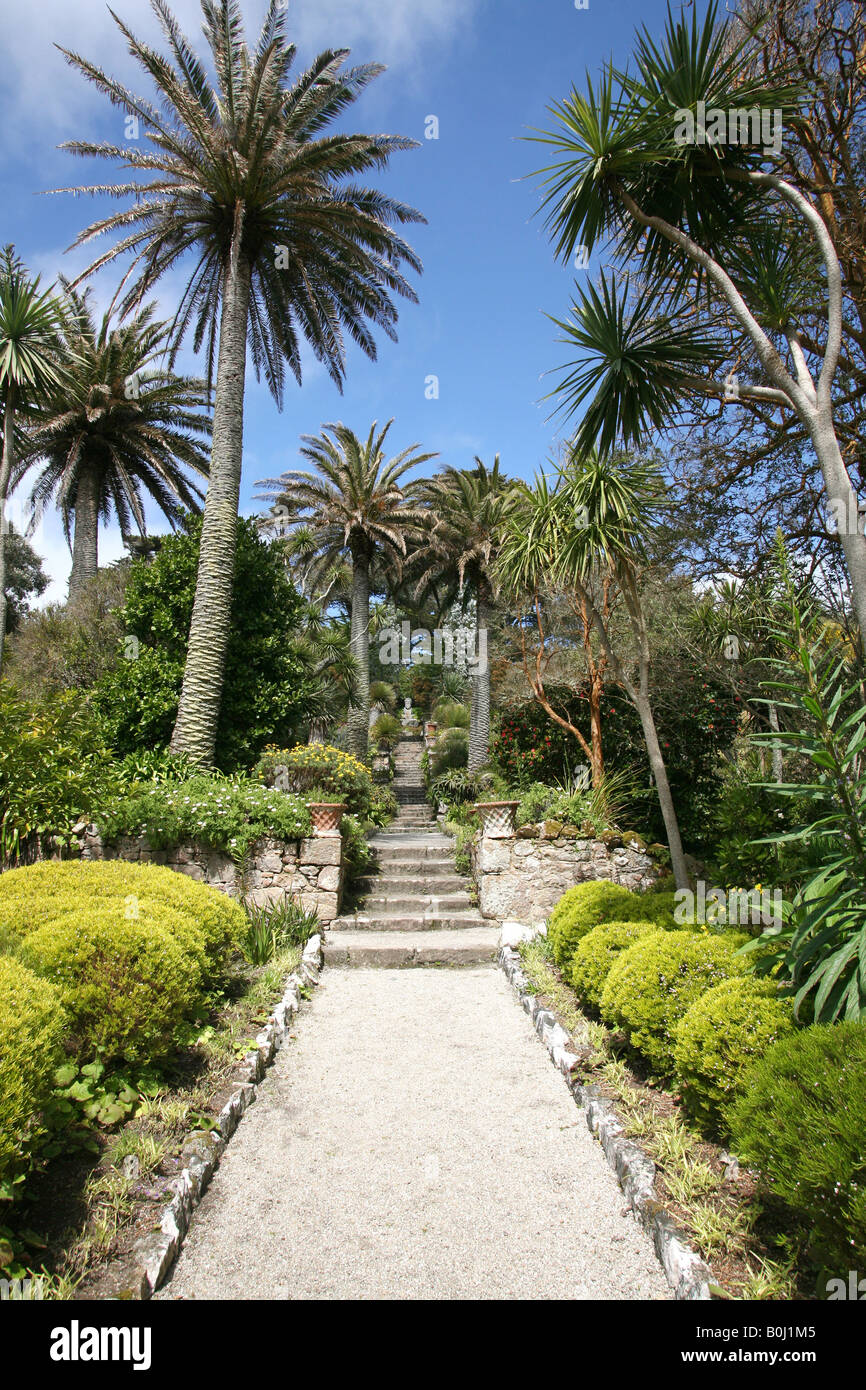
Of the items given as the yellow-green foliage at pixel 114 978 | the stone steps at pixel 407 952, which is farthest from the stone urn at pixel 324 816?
the yellow-green foliage at pixel 114 978

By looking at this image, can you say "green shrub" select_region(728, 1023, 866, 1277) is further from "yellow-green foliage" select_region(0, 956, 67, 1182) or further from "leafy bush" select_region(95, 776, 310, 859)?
"leafy bush" select_region(95, 776, 310, 859)

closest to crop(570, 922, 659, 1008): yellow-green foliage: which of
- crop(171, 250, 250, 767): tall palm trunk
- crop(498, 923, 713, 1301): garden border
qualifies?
crop(498, 923, 713, 1301): garden border

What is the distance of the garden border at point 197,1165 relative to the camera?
2779mm

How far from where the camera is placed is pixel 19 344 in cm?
1025

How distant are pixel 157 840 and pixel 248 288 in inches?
332

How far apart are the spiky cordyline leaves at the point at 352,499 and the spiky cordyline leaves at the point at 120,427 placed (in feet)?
11.0

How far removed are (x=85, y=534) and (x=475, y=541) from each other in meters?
9.74

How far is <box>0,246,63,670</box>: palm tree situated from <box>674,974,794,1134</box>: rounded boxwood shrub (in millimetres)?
9784

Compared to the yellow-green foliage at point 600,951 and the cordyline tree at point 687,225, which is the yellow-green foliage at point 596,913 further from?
the cordyline tree at point 687,225

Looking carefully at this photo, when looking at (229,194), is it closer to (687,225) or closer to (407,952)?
(687,225)

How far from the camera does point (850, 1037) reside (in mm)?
2609

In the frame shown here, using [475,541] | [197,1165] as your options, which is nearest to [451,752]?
[475,541]

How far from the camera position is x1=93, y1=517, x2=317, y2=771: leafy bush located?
10578 millimetres
